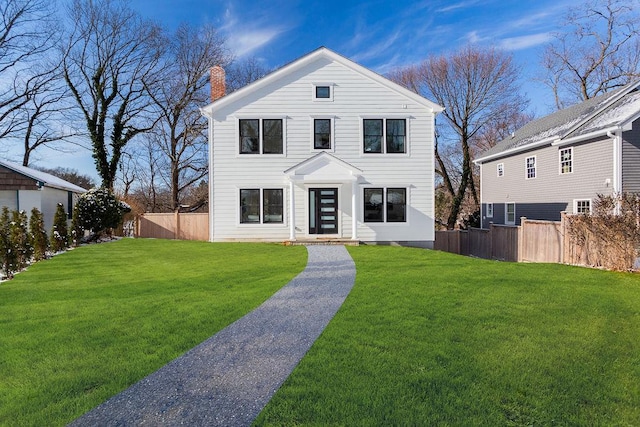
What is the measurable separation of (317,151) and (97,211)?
1037cm

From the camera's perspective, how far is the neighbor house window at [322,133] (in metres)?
14.9

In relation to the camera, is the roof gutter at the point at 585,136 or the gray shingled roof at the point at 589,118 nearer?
the roof gutter at the point at 585,136

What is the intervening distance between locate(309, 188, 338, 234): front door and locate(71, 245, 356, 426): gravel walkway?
910 cm

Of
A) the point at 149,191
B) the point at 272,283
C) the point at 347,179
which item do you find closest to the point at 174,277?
the point at 272,283

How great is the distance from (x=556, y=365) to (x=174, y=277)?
7194mm

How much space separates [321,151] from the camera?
1469 cm

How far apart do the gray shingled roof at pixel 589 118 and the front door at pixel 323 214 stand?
11.0m

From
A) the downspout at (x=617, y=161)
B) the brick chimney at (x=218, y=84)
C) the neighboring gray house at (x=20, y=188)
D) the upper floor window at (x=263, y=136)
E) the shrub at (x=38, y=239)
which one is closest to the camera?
the shrub at (x=38, y=239)

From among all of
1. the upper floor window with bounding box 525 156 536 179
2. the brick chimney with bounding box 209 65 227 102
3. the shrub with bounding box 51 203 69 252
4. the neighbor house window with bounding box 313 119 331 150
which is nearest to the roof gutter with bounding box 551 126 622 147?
the upper floor window with bounding box 525 156 536 179

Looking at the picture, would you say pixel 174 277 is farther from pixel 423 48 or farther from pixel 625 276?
pixel 423 48

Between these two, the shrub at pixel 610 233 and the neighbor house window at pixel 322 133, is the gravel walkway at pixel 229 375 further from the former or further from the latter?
the neighbor house window at pixel 322 133

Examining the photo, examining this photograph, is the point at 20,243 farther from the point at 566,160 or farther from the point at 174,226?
the point at 566,160

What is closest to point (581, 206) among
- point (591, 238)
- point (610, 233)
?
point (591, 238)

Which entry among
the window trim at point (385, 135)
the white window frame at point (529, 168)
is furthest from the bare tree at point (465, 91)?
the window trim at point (385, 135)
